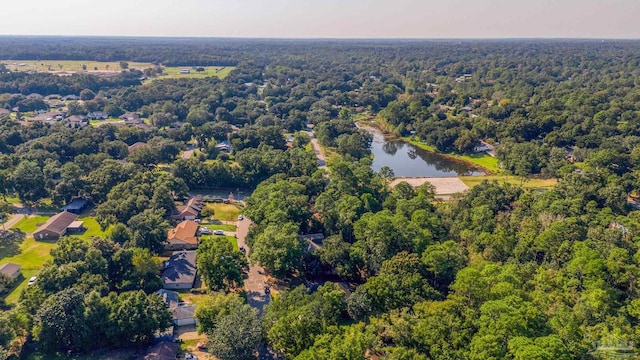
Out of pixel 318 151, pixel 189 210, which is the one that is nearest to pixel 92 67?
pixel 318 151

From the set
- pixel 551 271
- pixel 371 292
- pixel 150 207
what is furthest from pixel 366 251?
pixel 150 207

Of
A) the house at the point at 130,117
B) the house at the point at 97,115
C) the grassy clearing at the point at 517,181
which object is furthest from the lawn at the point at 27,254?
the house at the point at 97,115

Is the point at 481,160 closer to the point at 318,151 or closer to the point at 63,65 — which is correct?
the point at 318,151

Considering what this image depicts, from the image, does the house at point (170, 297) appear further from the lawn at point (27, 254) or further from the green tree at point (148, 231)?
the lawn at point (27, 254)

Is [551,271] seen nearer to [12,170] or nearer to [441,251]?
[441,251]

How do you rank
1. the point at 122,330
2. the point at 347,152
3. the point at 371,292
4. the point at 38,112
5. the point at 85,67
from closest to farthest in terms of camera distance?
the point at 122,330 < the point at 371,292 < the point at 347,152 < the point at 38,112 < the point at 85,67

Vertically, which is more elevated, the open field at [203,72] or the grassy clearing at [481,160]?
the open field at [203,72]
